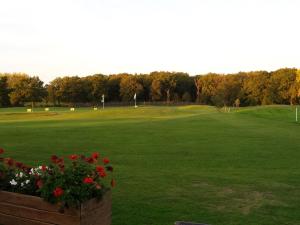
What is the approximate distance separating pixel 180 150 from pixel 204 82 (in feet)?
394

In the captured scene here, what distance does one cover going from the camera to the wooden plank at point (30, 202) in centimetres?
613

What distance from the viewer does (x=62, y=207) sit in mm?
6062

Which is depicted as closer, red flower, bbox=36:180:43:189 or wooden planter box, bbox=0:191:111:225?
wooden planter box, bbox=0:191:111:225

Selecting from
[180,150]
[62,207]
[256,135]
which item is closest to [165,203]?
[62,207]

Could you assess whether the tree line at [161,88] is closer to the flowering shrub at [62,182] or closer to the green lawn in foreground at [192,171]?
the green lawn in foreground at [192,171]

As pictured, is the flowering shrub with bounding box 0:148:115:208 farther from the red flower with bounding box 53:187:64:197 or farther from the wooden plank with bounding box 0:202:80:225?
the wooden plank with bounding box 0:202:80:225

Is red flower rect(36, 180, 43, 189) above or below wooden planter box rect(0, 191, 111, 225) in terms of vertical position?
above

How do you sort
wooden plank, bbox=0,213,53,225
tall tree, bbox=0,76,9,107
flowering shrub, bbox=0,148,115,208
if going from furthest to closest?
tall tree, bbox=0,76,9,107 → wooden plank, bbox=0,213,53,225 → flowering shrub, bbox=0,148,115,208

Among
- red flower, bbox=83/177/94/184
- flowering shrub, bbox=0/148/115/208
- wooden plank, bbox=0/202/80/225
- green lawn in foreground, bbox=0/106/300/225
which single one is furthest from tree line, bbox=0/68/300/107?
red flower, bbox=83/177/94/184

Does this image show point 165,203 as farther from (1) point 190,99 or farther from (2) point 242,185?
(1) point 190,99

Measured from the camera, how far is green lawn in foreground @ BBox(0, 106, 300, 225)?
8562mm

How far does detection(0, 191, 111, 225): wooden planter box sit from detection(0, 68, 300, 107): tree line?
10059 cm

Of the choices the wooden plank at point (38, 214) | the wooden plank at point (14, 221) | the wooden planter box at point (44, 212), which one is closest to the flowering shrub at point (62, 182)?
the wooden planter box at point (44, 212)

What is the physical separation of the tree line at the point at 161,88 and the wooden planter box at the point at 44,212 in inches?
3960
